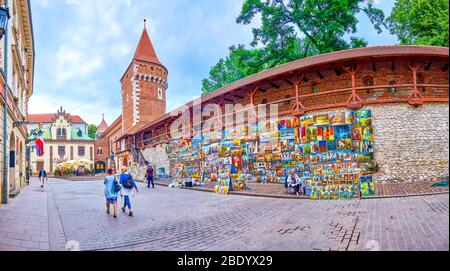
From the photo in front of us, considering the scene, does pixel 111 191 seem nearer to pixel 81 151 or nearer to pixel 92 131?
pixel 81 151

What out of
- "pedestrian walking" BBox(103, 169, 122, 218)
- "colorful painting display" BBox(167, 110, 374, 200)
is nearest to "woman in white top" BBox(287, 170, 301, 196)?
"colorful painting display" BBox(167, 110, 374, 200)

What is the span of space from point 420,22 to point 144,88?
36.1 meters

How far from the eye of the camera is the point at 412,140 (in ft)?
4.66

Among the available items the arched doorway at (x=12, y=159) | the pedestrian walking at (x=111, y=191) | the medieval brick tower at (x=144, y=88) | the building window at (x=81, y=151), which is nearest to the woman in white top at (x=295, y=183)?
the pedestrian walking at (x=111, y=191)

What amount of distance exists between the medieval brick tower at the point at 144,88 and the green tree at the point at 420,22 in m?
34.2

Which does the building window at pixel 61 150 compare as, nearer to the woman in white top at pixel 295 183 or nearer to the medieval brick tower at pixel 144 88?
the medieval brick tower at pixel 144 88

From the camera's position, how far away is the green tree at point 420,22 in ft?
4.15

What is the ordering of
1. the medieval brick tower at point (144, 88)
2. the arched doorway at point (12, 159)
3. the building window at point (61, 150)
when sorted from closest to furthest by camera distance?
the arched doorway at point (12, 159), the medieval brick tower at point (144, 88), the building window at point (61, 150)

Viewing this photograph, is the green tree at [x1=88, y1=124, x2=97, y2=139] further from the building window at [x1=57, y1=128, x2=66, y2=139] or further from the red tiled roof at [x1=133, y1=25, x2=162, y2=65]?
the red tiled roof at [x1=133, y1=25, x2=162, y2=65]

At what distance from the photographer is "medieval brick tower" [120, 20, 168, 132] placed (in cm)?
3456

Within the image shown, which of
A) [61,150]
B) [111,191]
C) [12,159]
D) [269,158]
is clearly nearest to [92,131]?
[61,150]
